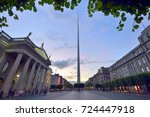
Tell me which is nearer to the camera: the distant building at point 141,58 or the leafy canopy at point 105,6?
the leafy canopy at point 105,6

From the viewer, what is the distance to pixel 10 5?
526 centimetres

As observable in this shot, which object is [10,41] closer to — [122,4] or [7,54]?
[7,54]

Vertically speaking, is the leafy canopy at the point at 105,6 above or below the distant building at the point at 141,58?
below

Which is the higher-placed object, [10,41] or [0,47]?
[10,41]

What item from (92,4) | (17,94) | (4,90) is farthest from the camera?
(17,94)

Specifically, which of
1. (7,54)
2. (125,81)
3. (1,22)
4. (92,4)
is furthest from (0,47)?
(125,81)

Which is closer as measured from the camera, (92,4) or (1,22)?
(92,4)

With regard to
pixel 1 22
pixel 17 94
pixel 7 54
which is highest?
pixel 7 54

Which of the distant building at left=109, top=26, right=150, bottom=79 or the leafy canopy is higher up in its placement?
the distant building at left=109, top=26, right=150, bottom=79

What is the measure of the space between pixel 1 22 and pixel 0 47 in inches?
1132

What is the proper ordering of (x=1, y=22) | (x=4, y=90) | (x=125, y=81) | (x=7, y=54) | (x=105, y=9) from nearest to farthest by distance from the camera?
(x=105, y=9), (x=1, y=22), (x=4, y=90), (x=7, y=54), (x=125, y=81)

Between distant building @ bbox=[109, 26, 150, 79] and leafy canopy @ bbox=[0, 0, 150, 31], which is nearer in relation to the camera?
leafy canopy @ bbox=[0, 0, 150, 31]

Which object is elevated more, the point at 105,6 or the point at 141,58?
the point at 141,58

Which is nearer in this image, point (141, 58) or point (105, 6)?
point (105, 6)
